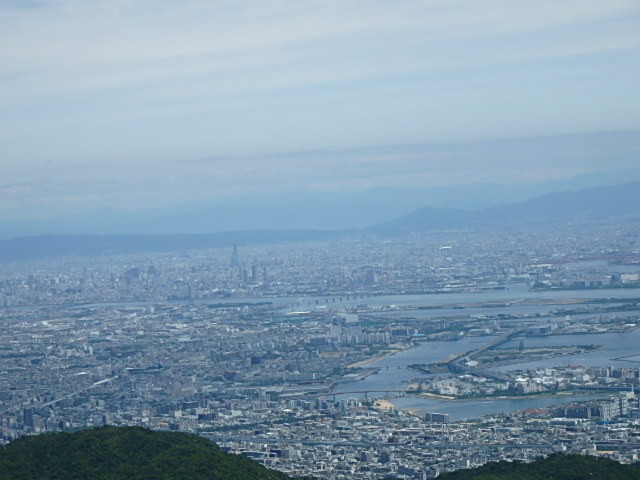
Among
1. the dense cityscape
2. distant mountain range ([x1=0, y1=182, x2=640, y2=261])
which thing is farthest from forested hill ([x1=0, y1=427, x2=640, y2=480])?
distant mountain range ([x1=0, y1=182, x2=640, y2=261])

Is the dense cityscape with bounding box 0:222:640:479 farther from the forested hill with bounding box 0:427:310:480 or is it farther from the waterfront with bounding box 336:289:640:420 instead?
the forested hill with bounding box 0:427:310:480

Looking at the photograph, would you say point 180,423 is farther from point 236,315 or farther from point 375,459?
point 236,315

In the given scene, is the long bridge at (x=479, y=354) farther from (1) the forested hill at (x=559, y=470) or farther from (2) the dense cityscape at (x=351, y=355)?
(1) the forested hill at (x=559, y=470)

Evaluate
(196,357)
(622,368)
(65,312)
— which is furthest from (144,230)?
(622,368)

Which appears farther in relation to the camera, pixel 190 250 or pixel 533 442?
pixel 190 250

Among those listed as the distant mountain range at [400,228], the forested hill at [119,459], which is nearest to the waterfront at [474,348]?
the forested hill at [119,459]
